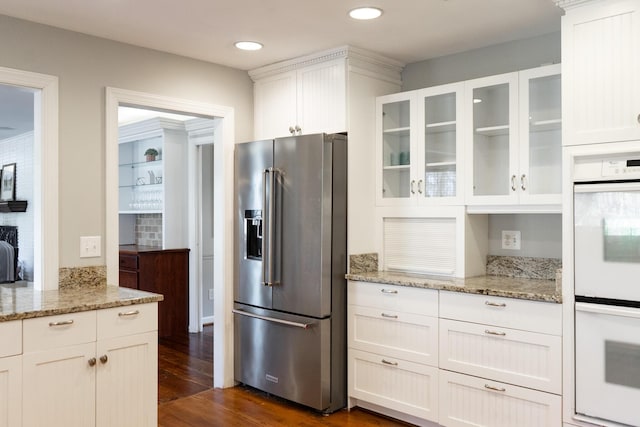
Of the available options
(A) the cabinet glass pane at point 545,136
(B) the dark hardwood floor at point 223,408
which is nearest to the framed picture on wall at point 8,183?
(B) the dark hardwood floor at point 223,408

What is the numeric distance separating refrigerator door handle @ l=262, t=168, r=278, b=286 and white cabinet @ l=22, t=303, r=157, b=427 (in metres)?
0.99

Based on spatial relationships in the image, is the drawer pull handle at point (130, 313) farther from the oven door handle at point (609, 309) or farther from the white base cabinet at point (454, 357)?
the oven door handle at point (609, 309)

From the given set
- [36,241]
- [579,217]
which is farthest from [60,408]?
[579,217]

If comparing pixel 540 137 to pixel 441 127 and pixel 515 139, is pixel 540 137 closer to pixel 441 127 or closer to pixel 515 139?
pixel 515 139

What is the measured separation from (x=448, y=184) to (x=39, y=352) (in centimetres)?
243

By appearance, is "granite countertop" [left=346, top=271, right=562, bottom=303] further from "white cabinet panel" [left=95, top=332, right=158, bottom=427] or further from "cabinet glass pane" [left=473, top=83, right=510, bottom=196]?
"white cabinet panel" [left=95, top=332, right=158, bottom=427]

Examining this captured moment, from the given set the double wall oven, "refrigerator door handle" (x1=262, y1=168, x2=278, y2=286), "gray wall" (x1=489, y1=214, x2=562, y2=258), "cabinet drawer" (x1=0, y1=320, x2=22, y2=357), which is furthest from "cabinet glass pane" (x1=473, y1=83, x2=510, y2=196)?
"cabinet drawer" (x1=0, y1=320, x2=22, y2=357)

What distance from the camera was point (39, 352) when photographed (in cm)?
245

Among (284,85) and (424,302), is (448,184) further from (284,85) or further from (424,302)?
(284,85)

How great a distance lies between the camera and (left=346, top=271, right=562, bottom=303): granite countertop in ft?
9.18

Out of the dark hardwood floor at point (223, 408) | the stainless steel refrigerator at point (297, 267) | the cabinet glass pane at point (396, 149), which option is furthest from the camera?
the cabinet glass pane at point (396, 149)

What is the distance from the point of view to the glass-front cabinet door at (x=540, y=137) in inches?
118

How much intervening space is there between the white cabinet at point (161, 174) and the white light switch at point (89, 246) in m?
2.51

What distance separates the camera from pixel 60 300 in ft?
8.93
